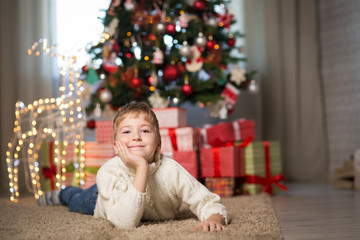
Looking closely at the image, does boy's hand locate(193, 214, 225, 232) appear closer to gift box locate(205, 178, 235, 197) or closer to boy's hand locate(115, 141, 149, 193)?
boy's hand locate(115, 141, 149, 193)

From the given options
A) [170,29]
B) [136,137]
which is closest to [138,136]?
[136,137]

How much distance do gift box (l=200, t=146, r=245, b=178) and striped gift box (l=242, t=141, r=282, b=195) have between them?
54 millimetres

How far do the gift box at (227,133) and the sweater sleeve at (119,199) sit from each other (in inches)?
46.5

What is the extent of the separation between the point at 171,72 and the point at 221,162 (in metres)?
0.64

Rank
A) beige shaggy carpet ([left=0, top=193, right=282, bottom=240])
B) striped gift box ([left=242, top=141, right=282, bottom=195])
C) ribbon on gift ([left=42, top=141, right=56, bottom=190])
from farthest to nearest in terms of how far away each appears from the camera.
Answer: ribbon on gift ([left=42, top=141, right=56, bottom=190])
striped gift box ([left=242, top=141, right=282, bottom=195])
beige shaggy carpet ([left=0, top=193, right=282, bottom=240])

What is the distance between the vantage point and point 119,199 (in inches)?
55.1

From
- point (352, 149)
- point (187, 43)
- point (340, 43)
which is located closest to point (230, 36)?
point (187, 43)

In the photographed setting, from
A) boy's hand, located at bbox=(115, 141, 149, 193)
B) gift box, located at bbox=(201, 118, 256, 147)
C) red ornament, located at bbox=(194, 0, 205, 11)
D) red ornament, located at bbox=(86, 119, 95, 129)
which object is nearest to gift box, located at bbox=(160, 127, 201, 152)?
gift box, located at bbox=(201, 118, 256, 147)

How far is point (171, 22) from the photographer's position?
2.78 metres

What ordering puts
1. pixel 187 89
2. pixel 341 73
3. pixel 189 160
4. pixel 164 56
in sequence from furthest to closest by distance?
pixel 341 73 < pixel 164 56 < pixel 187 89 < pixel 189 160

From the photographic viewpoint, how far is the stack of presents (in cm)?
247

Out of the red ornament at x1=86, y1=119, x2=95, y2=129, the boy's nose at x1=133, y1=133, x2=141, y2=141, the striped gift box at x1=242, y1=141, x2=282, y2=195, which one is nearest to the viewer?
the boy's nose at x1=133, y1=133, x2=141, y2=141

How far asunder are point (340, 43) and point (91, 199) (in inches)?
97.1

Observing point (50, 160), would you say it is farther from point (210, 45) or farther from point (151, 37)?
point (210, 45)
